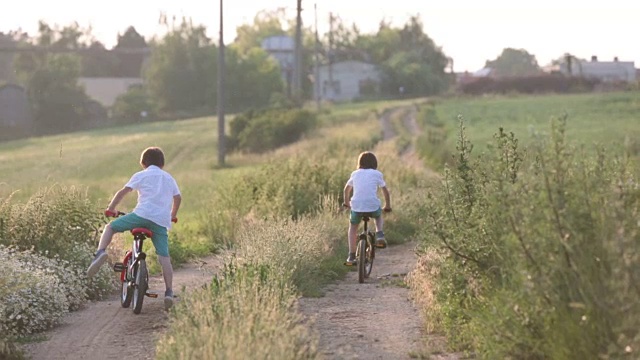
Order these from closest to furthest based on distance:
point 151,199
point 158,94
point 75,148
Result: point 151,199
point 75,148
point 158,94

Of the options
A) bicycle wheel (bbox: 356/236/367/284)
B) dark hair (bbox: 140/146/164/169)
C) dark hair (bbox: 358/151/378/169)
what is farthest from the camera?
dark hair (bbox: 358/151/378/169)

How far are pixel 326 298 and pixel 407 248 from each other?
7254 millimetres

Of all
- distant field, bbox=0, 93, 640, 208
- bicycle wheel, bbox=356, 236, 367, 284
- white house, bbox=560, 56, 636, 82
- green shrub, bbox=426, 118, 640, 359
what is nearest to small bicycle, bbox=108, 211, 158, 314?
bicycle wheel, bbox=356, 236, 367, 284

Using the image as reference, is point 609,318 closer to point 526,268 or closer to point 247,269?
point 526,268

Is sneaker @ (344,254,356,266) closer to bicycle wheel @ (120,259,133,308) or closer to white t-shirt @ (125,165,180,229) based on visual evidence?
bicycle wheel @ (120,259,133,308)

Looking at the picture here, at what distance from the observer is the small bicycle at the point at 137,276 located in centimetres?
1202

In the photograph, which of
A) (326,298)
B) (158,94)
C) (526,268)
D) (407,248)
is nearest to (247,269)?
(326,298)

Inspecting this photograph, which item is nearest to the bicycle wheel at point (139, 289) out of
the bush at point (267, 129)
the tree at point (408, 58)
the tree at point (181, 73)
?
the bush at point (267, 129)

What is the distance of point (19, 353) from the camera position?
10.0 meters

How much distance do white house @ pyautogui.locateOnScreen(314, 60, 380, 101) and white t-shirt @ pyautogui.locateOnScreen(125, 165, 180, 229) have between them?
120 metres

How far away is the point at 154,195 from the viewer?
11914 millimetres

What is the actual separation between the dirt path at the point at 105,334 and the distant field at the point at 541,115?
3427 centimetres

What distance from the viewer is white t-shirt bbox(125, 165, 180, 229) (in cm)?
1189

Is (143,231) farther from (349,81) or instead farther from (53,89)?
(349,81)
